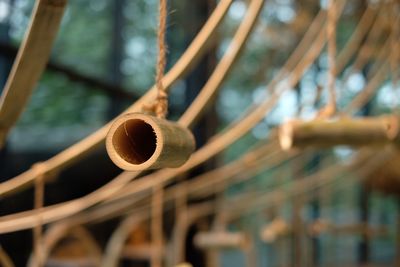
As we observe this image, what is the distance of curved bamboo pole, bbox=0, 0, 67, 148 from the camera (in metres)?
0.62

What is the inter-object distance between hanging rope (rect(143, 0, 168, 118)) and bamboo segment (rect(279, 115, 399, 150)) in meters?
0.32

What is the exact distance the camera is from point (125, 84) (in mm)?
2467

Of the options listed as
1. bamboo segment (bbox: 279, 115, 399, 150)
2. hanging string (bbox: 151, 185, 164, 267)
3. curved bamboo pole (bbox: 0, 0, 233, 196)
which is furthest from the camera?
hanging string (bbox: 151, 185, 164, 267)

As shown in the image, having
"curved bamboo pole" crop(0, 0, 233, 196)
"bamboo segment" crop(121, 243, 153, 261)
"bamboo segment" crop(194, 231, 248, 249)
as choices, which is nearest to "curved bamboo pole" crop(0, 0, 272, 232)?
"curved bamboo pole" crop(0, 0, 233, 196)

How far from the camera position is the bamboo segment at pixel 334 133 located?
3.05ft

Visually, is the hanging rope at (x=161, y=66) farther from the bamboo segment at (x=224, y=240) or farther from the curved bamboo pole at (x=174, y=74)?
the bamboo segment at (x=224, y=240)

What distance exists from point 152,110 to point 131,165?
102 mm

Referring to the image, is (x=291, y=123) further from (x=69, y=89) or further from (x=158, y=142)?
(x=69, y=89)

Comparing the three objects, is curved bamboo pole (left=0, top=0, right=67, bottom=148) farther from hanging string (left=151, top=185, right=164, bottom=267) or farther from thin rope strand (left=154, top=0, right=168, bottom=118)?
hanging string (left=151, top=185, right=164, bottom=267)

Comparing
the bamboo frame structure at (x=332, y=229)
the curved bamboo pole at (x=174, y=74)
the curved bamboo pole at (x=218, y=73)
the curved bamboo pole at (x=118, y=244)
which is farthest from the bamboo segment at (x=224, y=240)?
the curved bamboo pole at (x=174, y=74)

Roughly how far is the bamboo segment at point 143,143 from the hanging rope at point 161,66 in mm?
37

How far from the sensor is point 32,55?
650 millimetres

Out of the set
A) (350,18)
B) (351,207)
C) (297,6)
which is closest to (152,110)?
(297,6)

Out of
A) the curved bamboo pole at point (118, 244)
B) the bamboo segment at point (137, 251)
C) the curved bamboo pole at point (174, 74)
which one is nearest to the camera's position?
the curved bamboo pole at point (174, 74)
